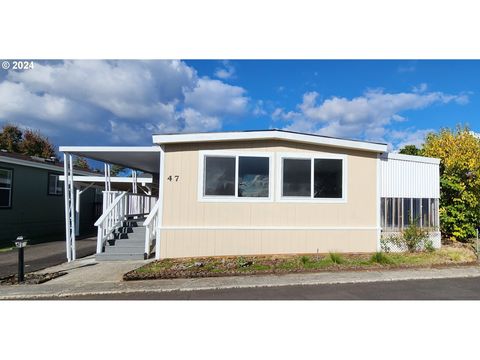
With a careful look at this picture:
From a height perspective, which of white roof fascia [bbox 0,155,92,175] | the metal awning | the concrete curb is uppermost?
white roof fascia [bbox 0,155,92,175]

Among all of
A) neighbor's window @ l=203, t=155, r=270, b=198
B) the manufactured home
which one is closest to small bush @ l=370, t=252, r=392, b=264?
neighbor's window @ l=203, t=155, r=270, b=198

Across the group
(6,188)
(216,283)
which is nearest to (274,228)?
(216,283)

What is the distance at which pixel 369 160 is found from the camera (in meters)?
9.25

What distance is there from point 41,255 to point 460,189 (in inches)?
563

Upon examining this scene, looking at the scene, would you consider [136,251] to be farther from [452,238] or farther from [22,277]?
[452,238]

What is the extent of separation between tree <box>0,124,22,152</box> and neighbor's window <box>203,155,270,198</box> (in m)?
32.0

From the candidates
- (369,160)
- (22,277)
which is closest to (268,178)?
(369,160)

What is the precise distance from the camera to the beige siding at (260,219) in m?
8.60

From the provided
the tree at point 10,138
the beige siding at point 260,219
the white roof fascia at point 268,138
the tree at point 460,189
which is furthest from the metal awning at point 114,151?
the tree at point 10,138

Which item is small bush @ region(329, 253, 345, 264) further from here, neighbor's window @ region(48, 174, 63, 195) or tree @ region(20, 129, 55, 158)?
tree @ region(20, 129, 55, 158)

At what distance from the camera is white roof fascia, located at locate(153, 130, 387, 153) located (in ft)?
27.8

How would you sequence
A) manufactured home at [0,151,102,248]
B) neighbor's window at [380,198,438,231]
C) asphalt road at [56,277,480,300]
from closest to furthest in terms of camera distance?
asphalt road at [56,277,480,300] → neighbor's window at [380,198,438,231] → manufactured home at [0,151,102,248]

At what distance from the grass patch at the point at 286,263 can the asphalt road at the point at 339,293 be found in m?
1.18

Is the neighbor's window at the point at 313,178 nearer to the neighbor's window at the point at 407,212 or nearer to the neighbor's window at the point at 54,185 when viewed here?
the neighbor's window at the point at 407,212
